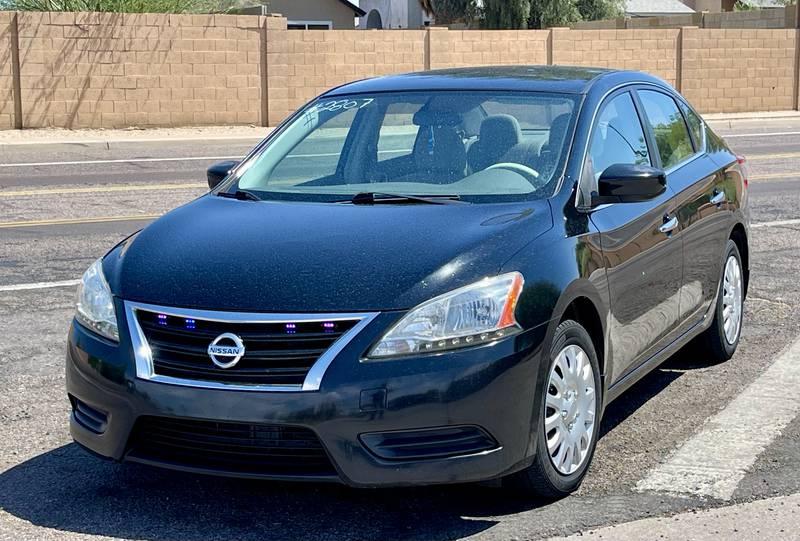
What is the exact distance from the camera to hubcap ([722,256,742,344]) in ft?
21.5

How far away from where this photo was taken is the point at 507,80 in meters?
5.65

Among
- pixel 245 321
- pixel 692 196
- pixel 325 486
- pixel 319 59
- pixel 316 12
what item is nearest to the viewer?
pixel 245 321

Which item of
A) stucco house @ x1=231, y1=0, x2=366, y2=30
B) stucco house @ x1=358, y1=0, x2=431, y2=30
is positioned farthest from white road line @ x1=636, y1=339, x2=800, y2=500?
stucco house @ x1=358, y1=0, x2=431, y2=30

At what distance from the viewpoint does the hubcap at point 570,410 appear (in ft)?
14.4

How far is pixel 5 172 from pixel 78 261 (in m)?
8.53

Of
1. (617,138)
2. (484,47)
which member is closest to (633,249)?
(617,138)

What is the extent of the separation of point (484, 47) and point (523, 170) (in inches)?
958

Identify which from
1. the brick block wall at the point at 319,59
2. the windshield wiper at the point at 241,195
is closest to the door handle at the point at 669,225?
the windshield wiper at the point at 241,195

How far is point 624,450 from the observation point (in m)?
5.13

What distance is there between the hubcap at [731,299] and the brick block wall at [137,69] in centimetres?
1976

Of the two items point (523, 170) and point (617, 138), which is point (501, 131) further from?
point (617, 138)

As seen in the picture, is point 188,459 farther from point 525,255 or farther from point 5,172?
point 5,172

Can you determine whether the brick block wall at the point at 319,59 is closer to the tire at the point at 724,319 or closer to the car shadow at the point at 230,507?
the tire at the point at 724,319

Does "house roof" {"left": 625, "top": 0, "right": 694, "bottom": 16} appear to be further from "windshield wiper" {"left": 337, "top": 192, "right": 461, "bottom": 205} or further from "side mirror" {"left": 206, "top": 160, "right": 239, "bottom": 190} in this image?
"windshield wiper" {"left": 337, "top": 192, "right": 461, "bottom": 205}
